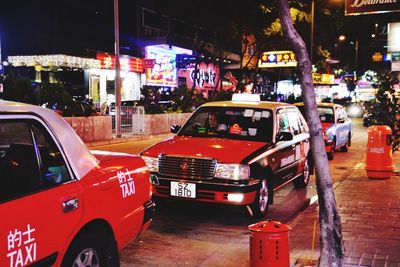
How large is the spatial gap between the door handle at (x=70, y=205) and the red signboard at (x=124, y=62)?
21.6 m

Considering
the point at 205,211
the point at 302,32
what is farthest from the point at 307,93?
the point at 302,32

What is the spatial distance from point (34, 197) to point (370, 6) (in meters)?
10.0

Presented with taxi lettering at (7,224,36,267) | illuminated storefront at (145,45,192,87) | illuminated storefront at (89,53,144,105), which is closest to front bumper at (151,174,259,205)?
taxi lettering at (7,224,36,267)

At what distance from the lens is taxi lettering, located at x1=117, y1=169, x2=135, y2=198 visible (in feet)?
15.3

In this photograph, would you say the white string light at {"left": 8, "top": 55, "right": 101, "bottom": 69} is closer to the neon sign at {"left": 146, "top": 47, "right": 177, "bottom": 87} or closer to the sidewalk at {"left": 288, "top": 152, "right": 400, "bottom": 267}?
the neon sign at {"left": 146, "top": 47, "right": 177, "bottom": 87}

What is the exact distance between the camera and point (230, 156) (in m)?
7.50

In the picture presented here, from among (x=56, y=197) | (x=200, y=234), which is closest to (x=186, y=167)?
(x=200, y=234)

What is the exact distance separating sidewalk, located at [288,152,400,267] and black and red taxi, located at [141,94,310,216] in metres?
0.81

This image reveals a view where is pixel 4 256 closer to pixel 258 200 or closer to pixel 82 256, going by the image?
pixel 82 256

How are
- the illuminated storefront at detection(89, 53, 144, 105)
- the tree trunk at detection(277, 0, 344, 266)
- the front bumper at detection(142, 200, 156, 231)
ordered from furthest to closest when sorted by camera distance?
the illuminated storefront at detection(89, 53, 144, 105) < the front bumper at detection(142, 200, 156, 231) < the tree trunk at detection(277, 0, 344, 266)

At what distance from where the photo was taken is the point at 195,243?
265 inches

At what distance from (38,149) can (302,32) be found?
3459 centimetres

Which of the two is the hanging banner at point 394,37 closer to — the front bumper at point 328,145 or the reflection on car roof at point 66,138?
the front bumper at point 328,145

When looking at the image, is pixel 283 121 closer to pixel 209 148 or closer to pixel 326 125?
pixel 209 148
